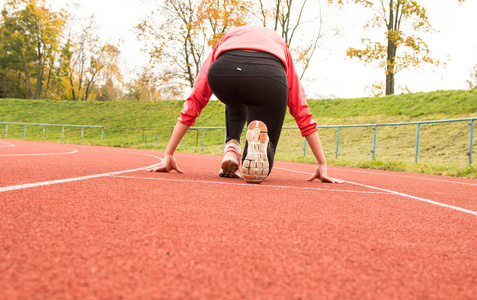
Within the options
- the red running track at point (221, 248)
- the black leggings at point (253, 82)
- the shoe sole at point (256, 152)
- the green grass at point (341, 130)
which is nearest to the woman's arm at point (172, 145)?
the black leggings at point (253, 82)

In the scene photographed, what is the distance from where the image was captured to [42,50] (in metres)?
42.8

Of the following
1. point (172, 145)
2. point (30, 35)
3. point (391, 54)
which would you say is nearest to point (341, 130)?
point (391, 54)

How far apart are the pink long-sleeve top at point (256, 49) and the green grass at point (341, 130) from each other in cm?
549

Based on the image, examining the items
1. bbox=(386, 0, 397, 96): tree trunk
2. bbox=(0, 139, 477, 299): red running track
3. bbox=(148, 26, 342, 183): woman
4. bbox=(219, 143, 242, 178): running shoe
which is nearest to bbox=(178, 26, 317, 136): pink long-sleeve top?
bbox=(148, 26, 342, 183): woman

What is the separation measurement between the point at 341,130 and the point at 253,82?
14.7m

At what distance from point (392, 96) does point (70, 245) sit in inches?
850

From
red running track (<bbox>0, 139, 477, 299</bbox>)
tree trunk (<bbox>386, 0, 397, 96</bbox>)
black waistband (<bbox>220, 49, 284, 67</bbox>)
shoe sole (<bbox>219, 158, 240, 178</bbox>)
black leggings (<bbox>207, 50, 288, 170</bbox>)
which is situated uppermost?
tree trunk (<bbox>386, 0, 397, 96</bbox>)

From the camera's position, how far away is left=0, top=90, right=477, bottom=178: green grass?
11.8 meters

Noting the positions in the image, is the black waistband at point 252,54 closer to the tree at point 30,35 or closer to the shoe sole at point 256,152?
the shoe sole at point 256,152

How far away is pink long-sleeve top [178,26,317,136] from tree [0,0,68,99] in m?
44.1

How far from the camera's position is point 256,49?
10.5ft

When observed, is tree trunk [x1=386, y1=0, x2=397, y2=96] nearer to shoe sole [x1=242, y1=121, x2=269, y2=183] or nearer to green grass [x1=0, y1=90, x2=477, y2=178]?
green grass [x1=0, y1=90, x2=477, y2=178]

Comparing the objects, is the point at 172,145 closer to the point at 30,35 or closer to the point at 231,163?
the point at 231,163

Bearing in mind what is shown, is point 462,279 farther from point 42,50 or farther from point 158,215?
point 42,50
